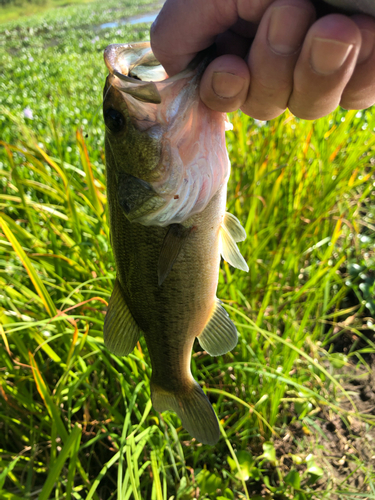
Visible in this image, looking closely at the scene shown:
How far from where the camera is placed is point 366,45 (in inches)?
33.4

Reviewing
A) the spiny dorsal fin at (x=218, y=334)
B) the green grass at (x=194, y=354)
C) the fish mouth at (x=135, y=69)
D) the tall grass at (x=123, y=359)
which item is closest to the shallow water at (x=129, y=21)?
the green grass at (x=194, y=354)

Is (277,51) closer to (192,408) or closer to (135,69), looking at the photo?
(135,69)

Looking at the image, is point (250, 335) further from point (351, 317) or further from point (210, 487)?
point (351, 317)

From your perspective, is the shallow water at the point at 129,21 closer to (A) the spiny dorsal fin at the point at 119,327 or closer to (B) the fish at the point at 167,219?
(B) the fish at the point at 167,219

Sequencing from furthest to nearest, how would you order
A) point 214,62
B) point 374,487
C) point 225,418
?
point 225,418 < point 374,487 < point 214,62

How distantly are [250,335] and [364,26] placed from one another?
1.41m

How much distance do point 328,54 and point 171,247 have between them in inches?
25.5

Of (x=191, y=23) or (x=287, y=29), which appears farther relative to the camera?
(x=191, y=23)

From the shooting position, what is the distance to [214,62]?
0.94m

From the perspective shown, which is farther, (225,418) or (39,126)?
(39,126)

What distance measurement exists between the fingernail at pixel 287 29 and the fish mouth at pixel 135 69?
1.14 ft

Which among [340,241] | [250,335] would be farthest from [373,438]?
[340,241]

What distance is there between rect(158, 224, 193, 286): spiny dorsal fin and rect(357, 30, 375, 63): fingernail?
0.66 meters

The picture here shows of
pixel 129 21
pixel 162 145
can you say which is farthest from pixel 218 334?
pixel 129 21
